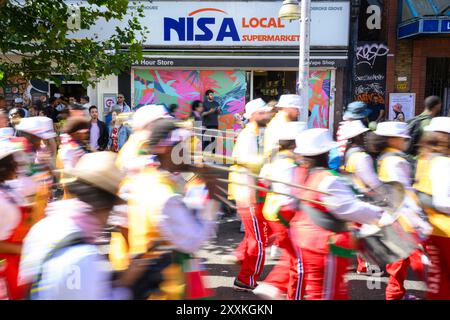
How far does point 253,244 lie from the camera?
495cm

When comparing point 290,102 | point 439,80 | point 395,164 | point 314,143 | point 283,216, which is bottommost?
point 283,216

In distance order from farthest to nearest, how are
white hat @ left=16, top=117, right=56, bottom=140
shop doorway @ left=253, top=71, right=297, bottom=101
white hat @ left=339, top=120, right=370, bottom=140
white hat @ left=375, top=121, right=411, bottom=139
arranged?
shop doorway @ left=253, top=71, right=297, bottom=101 → white hat @ left=339, top=120, right=370, bottom=140 → white hat @ left=16, top=117, right=56, bottom=140 → white hat @ left=375, top=121, right=411, bottom=139

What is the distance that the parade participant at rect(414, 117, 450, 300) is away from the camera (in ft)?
11.5

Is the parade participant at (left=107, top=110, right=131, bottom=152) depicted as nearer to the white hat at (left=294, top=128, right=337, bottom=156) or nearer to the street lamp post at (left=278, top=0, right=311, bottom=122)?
the street lamp post at (left=278, top=0, right=311, bottom=122)

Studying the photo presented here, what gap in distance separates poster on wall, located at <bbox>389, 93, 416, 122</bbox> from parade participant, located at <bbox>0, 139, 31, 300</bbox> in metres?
12.9

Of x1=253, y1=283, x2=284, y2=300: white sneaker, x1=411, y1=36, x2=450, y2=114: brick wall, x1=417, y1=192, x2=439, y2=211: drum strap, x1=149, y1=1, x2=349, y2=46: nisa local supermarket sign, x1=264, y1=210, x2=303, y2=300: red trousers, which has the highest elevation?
x1=149, y1=1, x2=349, y2=46: nisa local supermarket sign

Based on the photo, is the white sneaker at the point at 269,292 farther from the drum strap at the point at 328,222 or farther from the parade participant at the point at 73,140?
the parade participant at the point at 73,140

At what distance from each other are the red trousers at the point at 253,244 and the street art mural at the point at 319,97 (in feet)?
31.3

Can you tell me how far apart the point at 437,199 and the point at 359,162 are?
1.16m

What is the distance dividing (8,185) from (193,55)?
11.2 metres

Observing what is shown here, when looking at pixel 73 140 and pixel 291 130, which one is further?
pixel 73 140

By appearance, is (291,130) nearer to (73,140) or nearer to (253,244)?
(253,244)

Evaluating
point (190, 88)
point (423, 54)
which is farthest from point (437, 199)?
point (423, 54)

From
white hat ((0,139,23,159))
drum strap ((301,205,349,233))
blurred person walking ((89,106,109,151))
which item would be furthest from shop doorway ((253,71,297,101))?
white hat ((0,139,23,159))
